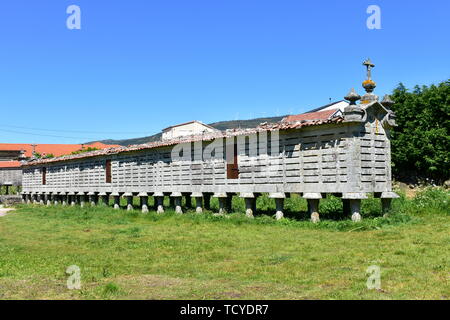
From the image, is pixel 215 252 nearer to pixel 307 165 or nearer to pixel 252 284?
pixel 252 284

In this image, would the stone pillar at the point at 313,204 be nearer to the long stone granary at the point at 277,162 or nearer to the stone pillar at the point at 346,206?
the long stone granary at the point at 277,162

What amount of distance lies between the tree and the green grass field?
43.5 feet

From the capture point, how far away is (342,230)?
39.9ft

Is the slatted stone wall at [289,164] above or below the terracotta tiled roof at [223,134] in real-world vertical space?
below

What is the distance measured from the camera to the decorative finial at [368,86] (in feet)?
46.1

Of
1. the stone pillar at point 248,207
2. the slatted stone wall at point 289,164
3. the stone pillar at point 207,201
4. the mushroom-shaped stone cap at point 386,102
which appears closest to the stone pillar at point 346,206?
the slatted stone wall at point 289,164

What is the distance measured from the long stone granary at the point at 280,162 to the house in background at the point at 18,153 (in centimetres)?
2631

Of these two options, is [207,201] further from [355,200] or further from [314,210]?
[355,200]

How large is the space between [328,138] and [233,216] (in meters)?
4.25

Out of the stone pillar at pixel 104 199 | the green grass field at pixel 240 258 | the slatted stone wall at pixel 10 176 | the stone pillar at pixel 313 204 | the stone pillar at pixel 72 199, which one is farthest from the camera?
the slatted stone wall at pixel 10 176

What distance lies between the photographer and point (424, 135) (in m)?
28.0

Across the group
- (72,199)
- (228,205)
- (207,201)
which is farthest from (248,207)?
(72,199)
